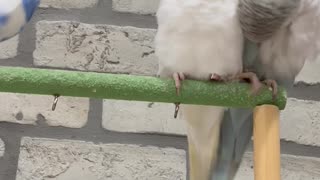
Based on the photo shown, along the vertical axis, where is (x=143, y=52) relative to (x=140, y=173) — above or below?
above

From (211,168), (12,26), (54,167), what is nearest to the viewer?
(12,26)

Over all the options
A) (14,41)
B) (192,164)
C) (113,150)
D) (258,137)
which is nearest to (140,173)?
(113,150)

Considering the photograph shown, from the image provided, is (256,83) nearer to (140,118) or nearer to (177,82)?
(177,82)

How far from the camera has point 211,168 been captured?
0.81m

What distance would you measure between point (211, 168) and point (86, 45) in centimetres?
30

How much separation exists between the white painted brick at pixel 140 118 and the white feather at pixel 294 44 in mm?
230

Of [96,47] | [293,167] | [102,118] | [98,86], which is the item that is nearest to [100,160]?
[102,118]

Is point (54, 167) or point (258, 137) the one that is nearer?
point (258, 137)

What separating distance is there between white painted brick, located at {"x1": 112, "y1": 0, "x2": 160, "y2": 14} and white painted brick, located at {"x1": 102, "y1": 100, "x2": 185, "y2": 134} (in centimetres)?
14

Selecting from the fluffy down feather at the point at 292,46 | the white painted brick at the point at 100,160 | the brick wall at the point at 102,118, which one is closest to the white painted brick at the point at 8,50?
the brick wall at the point at 102,118

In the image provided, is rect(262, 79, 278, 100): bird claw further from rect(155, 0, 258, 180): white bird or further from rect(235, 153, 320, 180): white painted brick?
rect(235, 153, 320, 180): white painted brick

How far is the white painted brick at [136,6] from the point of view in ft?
3.32

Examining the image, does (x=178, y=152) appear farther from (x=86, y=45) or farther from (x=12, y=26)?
(x=12, y=26)

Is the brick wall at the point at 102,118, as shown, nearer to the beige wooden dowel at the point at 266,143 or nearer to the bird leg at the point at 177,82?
the bird leg at the point at 177,82
